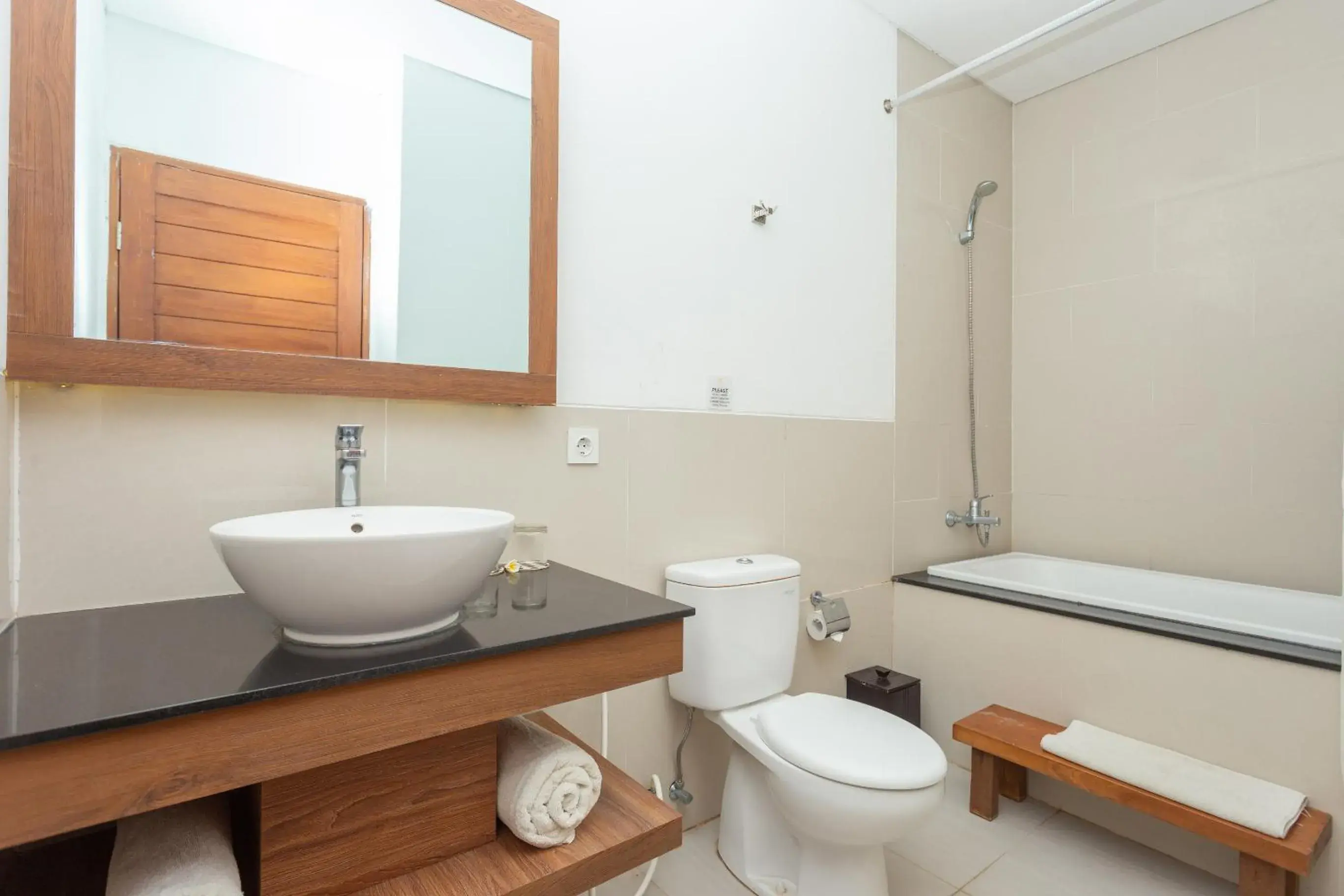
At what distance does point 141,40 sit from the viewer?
1.16 metres

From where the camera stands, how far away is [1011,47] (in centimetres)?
205

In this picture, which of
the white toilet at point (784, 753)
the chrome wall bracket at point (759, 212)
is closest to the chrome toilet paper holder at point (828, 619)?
the white toilet at point (784, 753)

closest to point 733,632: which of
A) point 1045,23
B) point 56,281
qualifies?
point 56,281

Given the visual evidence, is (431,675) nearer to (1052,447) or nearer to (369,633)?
(369,633)

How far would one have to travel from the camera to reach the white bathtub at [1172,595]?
1819mm

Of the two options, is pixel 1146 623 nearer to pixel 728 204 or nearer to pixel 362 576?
pixel 728 204

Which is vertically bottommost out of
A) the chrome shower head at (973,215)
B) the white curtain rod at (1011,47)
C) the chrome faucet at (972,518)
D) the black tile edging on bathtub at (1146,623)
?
the black tile edging on bathtub at (1146,623)

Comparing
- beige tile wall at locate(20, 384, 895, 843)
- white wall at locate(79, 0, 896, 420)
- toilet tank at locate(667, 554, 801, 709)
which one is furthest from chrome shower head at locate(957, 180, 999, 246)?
toilet tank at locate(667, 554, 801, 709)

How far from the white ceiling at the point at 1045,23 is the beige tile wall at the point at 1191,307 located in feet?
0.25

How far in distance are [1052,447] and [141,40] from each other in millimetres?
3020

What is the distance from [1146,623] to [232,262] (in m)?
2.26

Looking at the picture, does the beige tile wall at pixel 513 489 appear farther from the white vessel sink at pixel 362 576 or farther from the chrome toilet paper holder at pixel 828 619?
the white vessel sink at pixel 362 576

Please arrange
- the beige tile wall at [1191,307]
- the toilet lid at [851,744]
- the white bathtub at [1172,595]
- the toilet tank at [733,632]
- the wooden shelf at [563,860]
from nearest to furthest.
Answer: the wooden shelf at [563,860], the toilet lid at [851,744], the toilet tank at [733,632], the white bathtub at [1172,595], the beige tile wall at [1191,307]

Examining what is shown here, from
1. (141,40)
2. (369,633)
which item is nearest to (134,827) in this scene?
(369,633)
